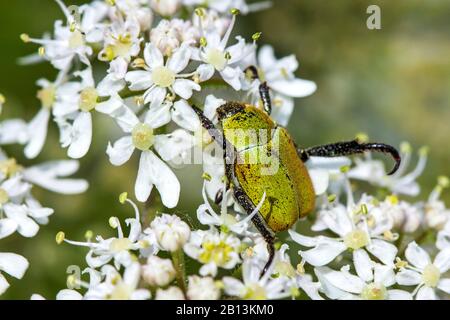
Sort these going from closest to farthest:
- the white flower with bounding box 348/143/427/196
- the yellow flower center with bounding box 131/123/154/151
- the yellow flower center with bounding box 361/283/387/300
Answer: the yellow flower center with bounding box 361/283/387/300
the yellow flower center with bounding box 131/123/154/151
the white flower with bounding box 348/143/427/196

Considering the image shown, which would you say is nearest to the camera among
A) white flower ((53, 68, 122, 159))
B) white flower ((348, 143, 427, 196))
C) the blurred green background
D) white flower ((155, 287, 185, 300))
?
white flower ((155, 287, 185, 300))

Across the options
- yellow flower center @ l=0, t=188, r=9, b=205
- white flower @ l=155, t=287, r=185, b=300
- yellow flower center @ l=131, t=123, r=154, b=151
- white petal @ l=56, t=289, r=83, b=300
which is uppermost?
yellow flower center @ l=131, t=123, r=154, b=151

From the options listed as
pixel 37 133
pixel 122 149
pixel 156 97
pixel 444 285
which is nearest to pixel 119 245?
pixel 122 149

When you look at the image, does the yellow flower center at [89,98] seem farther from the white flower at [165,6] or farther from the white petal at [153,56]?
the white flower at [165,6]

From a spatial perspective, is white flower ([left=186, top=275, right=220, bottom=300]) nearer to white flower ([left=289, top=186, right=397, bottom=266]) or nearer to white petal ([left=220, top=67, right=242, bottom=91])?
white flower ([left=289, top=186, right=397, bottom=266])

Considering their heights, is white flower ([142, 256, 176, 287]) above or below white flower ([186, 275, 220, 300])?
above

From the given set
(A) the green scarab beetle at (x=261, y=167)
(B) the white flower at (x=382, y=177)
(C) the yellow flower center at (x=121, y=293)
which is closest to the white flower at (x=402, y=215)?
(B) the white flower at (x=382, y=177)

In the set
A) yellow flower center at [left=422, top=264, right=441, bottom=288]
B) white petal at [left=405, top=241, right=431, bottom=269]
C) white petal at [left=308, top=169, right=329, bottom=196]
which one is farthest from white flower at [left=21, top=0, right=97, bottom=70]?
yellow flower center at [left=422, top=264, right=441, bottom=288]
